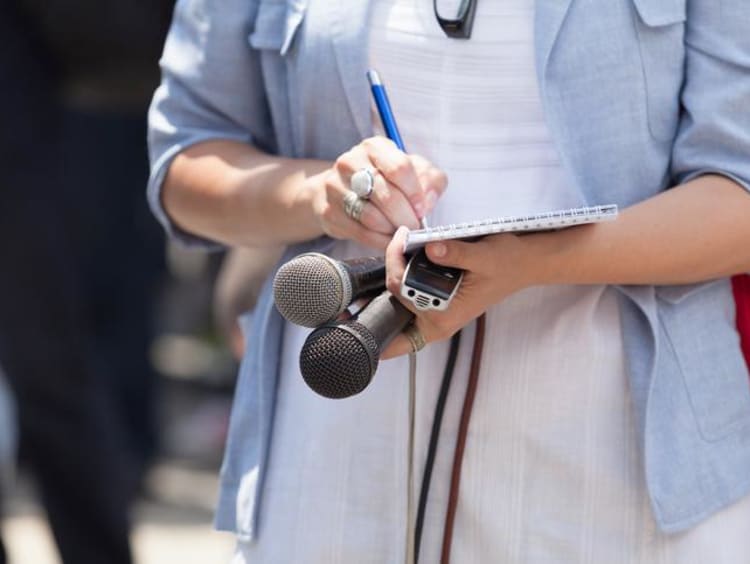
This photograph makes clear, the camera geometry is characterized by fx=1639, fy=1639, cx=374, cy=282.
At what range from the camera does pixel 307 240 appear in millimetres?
2168

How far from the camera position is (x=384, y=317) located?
5.82ft

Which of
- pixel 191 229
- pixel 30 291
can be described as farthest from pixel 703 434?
pixel 30 291

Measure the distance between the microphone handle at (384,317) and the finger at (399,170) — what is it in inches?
5.0

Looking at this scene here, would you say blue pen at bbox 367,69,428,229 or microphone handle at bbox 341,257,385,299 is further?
blue pen at bbox 367,69,428,229

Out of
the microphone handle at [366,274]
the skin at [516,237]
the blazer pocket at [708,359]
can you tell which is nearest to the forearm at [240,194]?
the skin at [516,237]

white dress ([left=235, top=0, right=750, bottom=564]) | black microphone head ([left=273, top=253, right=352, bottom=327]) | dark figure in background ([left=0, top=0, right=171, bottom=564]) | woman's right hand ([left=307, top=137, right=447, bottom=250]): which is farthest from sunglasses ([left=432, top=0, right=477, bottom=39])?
dark figure in background ([left=0, top=0, right=171, bottom=564])

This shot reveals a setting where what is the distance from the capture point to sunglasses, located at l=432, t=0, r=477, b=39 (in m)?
1.98

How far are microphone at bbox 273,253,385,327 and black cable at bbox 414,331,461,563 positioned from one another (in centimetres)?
28

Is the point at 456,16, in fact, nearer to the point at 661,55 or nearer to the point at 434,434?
the point at 661,55

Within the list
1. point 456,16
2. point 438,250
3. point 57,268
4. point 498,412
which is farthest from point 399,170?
point 57,268

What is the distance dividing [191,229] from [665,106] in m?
0.71

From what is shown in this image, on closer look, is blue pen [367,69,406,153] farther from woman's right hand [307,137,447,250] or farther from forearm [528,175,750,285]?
forearm [528,175,750,285]

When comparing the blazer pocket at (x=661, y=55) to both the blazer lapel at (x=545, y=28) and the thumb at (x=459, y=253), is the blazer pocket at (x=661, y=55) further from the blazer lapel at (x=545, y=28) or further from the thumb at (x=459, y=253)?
the thumb at (x=459, y=253)

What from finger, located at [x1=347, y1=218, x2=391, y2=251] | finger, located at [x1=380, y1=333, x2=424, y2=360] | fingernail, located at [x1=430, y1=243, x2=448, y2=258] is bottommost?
finger, located at [x1=380, y1=333, x2=424, y2=360]
